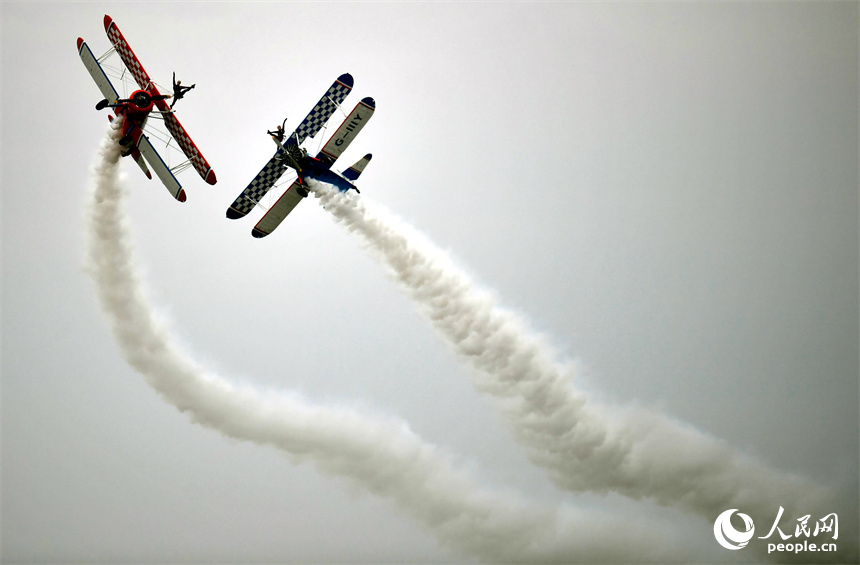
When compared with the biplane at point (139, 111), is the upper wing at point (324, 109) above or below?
above

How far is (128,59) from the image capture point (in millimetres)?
24125

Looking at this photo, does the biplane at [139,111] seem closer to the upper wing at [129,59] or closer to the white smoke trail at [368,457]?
the upper wing at [129,59]

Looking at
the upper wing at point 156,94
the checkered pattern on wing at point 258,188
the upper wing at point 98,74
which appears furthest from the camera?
the checkered pattern on wing at point 258,188

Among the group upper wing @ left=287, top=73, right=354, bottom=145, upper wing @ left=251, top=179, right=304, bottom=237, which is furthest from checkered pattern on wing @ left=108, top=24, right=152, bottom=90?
upper wing @ left=251, top=179, right=304, bottom=237

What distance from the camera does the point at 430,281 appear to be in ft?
86.1

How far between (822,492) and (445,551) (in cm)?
1279

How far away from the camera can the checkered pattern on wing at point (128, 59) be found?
24.1 meters

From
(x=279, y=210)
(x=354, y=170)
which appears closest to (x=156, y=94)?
(x=279, y=210)

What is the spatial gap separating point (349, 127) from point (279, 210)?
370 cm

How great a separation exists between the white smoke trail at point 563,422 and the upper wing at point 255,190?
4.98ft

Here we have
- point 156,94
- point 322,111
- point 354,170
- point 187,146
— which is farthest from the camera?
point 354,170

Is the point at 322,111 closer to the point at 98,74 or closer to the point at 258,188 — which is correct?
the point at 258,188

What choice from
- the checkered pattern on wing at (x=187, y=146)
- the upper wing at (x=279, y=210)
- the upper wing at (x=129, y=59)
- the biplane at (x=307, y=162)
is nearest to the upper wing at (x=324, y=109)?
the biplane at (x=307, y=162)

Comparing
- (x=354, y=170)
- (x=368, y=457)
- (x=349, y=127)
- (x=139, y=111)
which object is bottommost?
(x=368, y=457)
